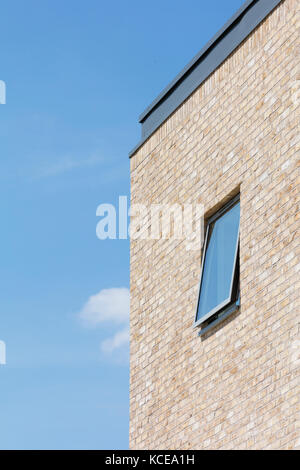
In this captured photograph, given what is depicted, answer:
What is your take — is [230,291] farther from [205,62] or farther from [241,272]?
[205,62]

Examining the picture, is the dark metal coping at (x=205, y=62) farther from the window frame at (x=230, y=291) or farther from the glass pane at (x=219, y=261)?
the glass pane at (x=219, y=261)

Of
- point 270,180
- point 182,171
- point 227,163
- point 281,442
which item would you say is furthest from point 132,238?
point 281,442

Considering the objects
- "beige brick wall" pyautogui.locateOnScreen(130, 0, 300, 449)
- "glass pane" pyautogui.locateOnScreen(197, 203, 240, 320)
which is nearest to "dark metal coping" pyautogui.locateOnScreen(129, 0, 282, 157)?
"beige brick wall" pyautogui.locateOnScreen(130, 0, 300, 449)

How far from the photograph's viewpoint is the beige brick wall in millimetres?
9680

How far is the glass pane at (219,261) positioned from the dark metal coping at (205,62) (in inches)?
76.8

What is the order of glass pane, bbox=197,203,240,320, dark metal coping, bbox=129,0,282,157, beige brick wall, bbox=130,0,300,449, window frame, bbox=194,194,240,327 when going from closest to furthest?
beige brick wall, bbox=130,0,300,449, window frame, bbox=194,194,240,327, glass pane, bbox=197,203,240,320, dark metal coping, bbox=129,0,282,157

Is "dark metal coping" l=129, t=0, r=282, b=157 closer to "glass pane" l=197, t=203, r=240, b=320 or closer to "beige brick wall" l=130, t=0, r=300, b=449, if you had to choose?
"beige brick wall" l=130, t=0, r=300, b=449

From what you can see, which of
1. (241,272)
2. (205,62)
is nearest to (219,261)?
(241,272)

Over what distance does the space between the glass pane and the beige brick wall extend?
0.55 ft

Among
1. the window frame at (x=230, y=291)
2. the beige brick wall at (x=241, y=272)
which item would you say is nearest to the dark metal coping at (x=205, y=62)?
the beige brick wall at (x=241, y=272)

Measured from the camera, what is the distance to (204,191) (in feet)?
38.8

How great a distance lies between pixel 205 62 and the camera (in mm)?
12352

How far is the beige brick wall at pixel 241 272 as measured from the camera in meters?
9.68
